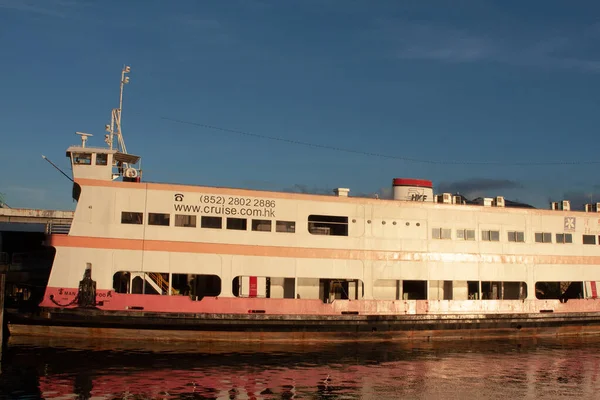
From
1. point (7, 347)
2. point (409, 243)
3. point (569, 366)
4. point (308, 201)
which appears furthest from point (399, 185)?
point (7, 347)

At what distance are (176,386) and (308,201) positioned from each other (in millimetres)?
11728

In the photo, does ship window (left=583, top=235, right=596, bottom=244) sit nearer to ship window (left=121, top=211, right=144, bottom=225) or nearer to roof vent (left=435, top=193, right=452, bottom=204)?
roof vent (left=435, top=193, right=452, bottom=204)

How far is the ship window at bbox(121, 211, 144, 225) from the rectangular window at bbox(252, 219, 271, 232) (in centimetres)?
475

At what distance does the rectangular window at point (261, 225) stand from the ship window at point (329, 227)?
6.53ft

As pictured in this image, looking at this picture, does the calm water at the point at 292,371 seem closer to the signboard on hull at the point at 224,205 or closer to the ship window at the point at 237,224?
the ship window at the point at 237,224

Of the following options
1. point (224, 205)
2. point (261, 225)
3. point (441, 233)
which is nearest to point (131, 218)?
point (224, 205)

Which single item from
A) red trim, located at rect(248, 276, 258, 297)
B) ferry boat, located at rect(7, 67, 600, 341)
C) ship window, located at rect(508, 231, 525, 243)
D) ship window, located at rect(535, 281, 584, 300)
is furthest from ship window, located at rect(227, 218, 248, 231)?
ship window, located at rect(535, 281, 584, 300)

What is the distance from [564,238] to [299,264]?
557 inches

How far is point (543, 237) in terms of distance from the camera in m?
29.9

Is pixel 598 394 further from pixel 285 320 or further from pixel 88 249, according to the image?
pixel 88 249

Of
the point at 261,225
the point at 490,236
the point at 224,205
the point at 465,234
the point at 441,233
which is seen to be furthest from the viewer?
the point at 490,236

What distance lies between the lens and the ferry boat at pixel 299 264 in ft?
78.1

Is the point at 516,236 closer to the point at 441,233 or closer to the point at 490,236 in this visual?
the point at 490,236

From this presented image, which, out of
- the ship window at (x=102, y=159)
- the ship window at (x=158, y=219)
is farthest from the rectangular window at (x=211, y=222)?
the ship window at (x=102, y=159)
